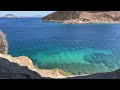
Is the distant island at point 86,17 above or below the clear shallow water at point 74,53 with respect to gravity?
below

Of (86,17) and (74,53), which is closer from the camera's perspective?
(74,53)

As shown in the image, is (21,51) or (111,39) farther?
(111,39)

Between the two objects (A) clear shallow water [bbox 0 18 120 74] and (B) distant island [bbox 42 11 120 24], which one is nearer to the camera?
(A) clear shallow water [bbox 0 18 120 74]

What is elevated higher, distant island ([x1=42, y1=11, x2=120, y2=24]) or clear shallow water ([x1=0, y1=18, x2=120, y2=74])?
clear shallow water ([x1=0, y1=18, x2=120, y2=74])

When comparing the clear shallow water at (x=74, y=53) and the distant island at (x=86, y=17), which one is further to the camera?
the distant island at (x=86, y=17)

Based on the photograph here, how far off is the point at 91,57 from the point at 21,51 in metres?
9.98

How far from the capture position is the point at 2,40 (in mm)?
23469

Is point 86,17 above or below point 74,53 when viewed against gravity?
below

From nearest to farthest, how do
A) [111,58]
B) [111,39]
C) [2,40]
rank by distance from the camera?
[2,40] < [111,58] < [111,39]
